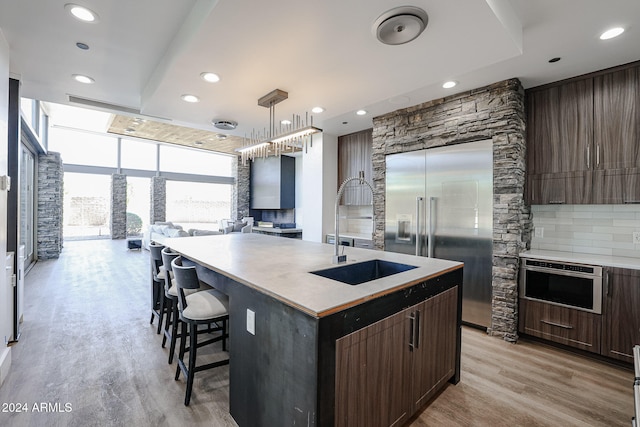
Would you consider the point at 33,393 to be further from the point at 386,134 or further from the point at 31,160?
the point at 31,160

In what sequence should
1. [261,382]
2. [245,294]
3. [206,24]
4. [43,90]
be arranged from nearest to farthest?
1. [261,382]
2. [245,294]
3. [206,24]
4. [43,90]

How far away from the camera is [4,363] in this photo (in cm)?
220

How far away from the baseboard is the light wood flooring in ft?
0.15

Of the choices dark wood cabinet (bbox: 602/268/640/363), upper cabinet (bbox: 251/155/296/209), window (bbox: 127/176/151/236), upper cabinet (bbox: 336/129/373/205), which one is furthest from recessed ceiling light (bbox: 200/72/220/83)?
window (bbox: 127/176/151/236)

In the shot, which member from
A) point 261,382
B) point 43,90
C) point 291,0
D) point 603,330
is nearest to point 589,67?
point 603,330

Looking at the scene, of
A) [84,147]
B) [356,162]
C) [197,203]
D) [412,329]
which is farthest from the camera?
[197,203]

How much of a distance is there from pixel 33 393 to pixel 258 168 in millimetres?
8624

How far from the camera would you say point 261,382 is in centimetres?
149

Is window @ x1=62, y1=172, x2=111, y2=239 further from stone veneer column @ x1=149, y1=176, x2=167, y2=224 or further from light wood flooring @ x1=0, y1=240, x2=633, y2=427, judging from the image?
light wood flooring @ x1=0, y1=240, x2=633, y2=427

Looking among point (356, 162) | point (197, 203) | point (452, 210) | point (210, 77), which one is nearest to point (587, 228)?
point (452, 210)

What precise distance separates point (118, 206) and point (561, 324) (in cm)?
1138

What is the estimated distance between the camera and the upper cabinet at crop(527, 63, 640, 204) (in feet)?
8.60

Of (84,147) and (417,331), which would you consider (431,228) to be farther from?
(84,147)

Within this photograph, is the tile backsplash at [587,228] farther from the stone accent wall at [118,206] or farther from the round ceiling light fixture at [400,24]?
the stone accent wall at [118,206]
